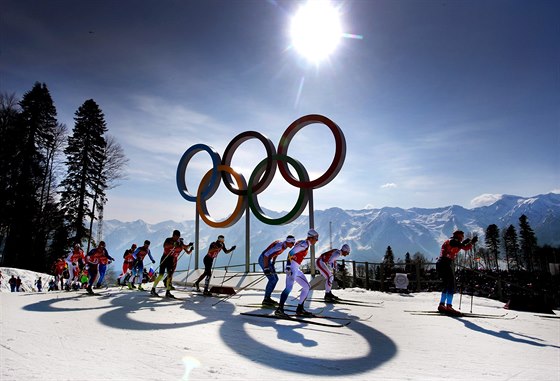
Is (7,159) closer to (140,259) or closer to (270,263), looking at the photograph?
(140,259)

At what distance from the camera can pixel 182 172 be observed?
23.4 meters

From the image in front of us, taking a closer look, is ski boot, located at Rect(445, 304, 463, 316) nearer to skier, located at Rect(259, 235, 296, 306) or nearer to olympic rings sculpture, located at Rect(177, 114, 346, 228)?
skier, located at Rect(259, 235, 296, 306)

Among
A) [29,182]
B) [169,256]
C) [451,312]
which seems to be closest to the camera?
[451,312]

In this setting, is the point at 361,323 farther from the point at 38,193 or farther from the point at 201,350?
the point at 38,193

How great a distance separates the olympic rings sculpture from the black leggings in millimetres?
7285

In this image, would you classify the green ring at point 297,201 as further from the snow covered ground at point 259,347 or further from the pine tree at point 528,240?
the pine tree at point 528,240

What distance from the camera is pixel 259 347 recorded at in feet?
18.0

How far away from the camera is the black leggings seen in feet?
32.0

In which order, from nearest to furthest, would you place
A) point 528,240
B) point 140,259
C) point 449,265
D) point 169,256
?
point 449,265 < point 169,256 < point 140,259 < point 528,240

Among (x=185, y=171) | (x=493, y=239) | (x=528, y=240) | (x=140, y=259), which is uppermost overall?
(x=185, y=171)

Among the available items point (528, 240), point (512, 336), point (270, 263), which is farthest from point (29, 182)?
point (528, 240)

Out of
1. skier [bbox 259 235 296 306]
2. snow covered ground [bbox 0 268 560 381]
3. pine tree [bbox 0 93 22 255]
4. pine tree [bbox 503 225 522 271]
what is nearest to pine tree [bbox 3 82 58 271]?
pine tree [bbox 0 93 22 255]

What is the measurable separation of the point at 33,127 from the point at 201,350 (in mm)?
35358

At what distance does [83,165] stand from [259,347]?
31658mm
